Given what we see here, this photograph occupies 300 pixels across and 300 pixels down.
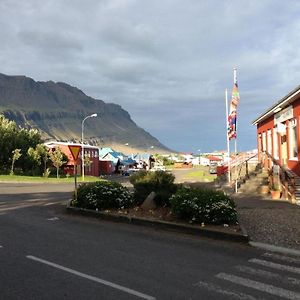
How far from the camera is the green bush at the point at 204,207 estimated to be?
449 inches

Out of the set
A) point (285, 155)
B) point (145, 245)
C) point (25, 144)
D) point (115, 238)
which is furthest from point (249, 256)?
point (25, 144)

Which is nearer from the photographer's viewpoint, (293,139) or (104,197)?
(104,197)

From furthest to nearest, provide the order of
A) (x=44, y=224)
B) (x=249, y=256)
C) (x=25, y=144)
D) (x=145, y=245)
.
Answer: (x=25, y=144)
(x=44, y=224)
(x=145, y=245)
(x=249, y=256)

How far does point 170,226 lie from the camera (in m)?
11.7

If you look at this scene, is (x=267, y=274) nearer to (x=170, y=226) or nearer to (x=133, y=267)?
(x=133, y=267)

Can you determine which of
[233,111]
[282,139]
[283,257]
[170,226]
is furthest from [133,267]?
[282,139]

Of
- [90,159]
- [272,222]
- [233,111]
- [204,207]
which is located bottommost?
[272,222]

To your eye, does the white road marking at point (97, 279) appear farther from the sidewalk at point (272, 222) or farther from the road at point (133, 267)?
Result: the sidewalk at point (272, 222)

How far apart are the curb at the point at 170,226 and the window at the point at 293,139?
36.7ft

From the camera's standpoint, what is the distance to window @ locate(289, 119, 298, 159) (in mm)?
A: 21192

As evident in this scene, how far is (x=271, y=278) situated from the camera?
7.23 m

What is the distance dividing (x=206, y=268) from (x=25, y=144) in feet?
198

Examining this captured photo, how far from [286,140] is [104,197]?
12.1 meters

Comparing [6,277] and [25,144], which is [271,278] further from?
[25,144]
